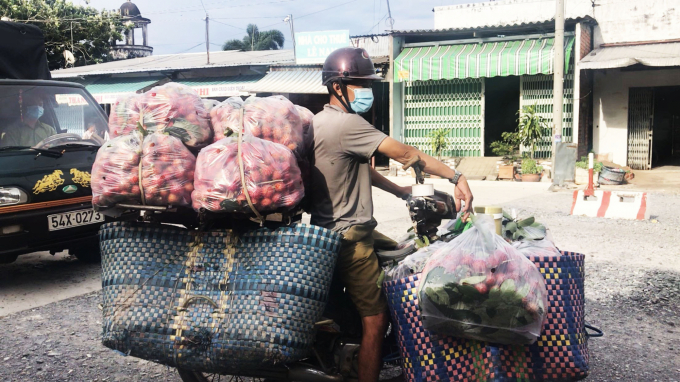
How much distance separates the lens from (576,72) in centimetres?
1605

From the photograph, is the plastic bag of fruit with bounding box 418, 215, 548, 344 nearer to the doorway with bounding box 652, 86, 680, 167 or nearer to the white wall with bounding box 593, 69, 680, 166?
the white wall with bounding box 593, 69, 680, 166

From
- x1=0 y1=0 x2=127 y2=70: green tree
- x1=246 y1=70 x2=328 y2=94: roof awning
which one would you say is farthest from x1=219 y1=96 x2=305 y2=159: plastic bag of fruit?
x1=0 y1=0 x2=127 y2=70: green tree

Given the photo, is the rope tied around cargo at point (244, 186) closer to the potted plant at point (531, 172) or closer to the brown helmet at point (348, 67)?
the brown helmet at point (348, 67)

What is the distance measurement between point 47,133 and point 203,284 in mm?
4521

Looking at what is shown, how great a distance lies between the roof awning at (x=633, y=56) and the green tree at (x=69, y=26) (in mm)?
23326

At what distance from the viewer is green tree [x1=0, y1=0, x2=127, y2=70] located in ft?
94.7

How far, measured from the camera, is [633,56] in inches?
609

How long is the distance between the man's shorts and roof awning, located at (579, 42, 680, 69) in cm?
1394

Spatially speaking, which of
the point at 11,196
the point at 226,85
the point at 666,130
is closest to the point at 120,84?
the point at 226,85

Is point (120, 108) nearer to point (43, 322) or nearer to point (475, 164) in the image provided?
point (43, 322)

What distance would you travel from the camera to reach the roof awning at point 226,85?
67.7 ft

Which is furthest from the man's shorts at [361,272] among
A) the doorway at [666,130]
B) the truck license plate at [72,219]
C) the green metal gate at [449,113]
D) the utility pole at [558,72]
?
the doorway at [666,130]

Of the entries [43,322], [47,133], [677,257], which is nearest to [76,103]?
[47,133]

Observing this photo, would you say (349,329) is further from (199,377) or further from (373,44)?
(373,44)
